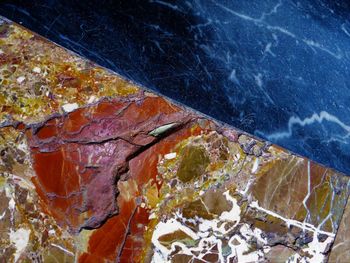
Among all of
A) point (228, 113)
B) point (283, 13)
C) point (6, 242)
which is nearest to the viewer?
point (6, 242)

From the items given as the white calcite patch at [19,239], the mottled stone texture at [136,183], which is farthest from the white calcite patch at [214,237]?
the white calcite patch at [19,239]

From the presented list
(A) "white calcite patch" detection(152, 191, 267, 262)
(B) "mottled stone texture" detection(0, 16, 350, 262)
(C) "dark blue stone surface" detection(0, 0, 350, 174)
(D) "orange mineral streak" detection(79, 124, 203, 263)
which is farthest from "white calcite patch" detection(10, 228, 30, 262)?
(C) "dark blue stone surface" detection(0, 0, 350, 174)

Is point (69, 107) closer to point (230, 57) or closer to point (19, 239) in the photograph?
point (19, 239)

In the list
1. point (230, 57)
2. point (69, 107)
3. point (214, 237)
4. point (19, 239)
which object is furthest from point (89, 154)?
point (230, 57)

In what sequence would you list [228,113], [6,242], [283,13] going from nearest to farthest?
1. [6,242]
2. [228,113]
3. [283,13]

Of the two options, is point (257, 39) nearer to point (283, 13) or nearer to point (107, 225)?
point (283, 13)

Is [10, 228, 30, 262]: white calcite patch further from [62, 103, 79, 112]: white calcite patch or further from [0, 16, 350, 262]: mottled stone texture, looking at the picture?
[62, 103, 79, 112]: white calcite patch

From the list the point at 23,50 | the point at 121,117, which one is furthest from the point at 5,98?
the point at 121,117
